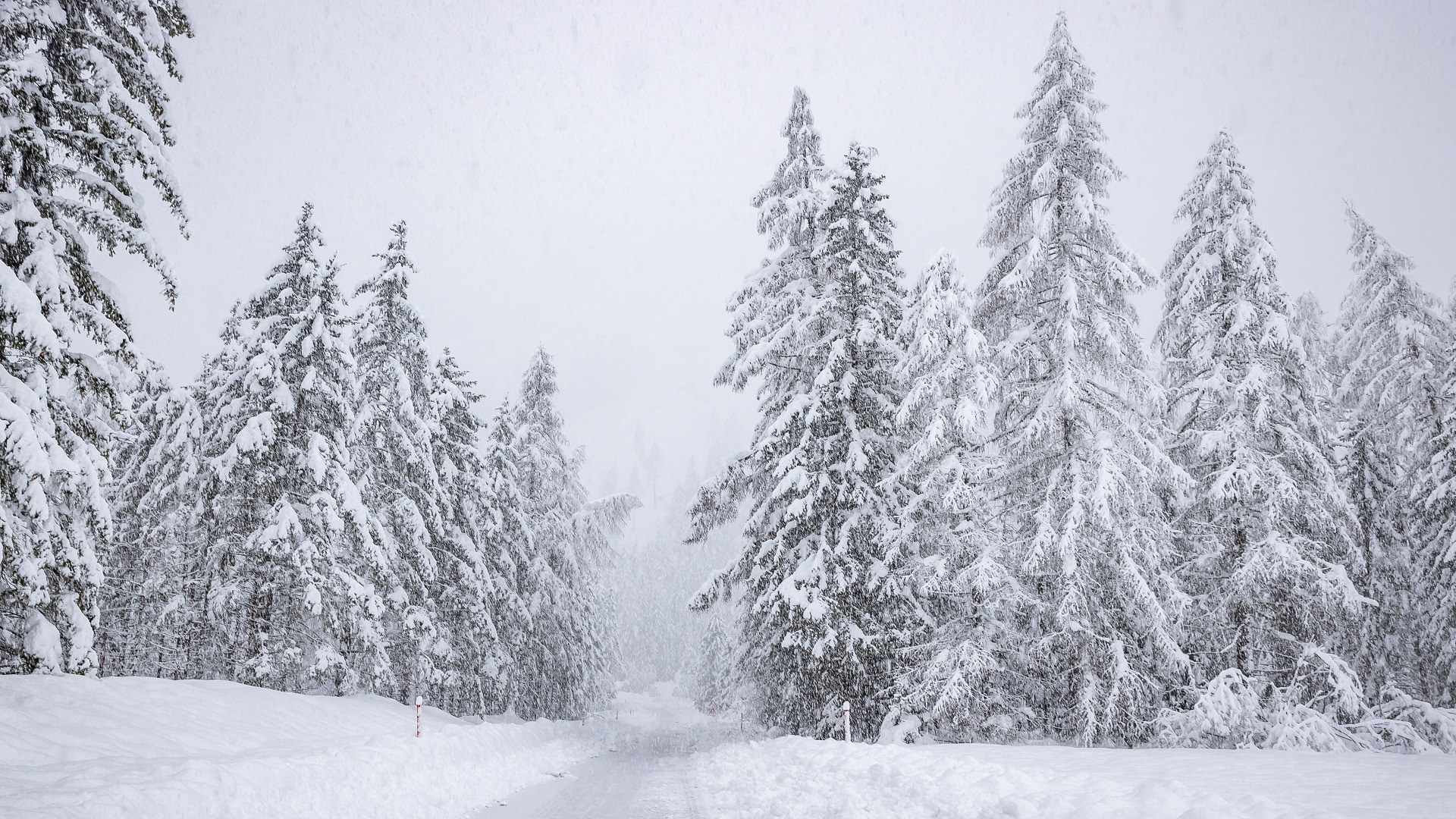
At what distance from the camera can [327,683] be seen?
19250 millimetres

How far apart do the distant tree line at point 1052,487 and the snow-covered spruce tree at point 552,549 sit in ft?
37.0

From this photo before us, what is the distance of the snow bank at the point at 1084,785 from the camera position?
557cm

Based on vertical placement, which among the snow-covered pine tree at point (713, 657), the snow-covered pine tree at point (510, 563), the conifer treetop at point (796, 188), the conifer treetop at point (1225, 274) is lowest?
the snow-covered pine tree at point (713, 657)

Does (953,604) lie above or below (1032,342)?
below

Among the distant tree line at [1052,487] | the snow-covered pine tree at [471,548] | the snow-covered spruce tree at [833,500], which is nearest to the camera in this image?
the distant tree line at [1052,487]

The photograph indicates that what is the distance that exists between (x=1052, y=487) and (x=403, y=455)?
16.7 m

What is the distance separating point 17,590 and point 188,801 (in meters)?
4.39

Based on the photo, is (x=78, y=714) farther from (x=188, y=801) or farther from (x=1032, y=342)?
(x=1032, y=342)

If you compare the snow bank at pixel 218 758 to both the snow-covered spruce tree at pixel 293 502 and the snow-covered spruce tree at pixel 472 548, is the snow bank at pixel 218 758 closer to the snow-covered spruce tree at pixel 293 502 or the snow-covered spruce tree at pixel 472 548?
the snow-covered spruce tree at pixel 293 502

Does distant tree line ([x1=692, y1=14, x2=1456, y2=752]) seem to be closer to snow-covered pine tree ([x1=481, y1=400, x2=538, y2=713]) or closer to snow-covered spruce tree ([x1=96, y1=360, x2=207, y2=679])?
snow-covered pine tree ([x1=481, y1=400, x2=538, y2=713])

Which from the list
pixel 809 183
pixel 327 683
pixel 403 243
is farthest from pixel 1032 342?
pixel 327 683

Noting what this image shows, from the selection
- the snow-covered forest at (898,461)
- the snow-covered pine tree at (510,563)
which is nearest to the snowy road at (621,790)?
the snow-covered forest at (898,461)

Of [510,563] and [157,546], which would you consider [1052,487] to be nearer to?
[510,563]

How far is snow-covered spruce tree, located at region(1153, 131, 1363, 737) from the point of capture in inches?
516
